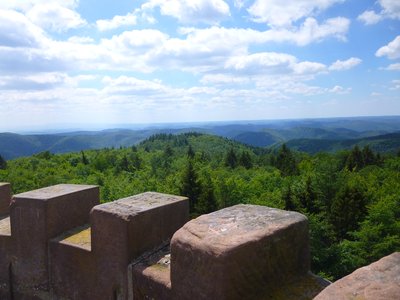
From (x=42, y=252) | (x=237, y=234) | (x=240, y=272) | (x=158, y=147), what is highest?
(x=237, y=234)

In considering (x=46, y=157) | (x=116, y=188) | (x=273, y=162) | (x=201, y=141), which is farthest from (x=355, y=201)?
(x=201, y=141)

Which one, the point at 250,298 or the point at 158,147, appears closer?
the point at 250,298

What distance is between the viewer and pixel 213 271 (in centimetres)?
306

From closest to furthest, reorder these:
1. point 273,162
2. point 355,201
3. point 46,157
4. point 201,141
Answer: point 355,201 < point 273,162 < point 46,157 < point 201,141

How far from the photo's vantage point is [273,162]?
70750 mm

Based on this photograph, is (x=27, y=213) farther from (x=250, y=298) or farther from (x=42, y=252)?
(x=250, y=298)

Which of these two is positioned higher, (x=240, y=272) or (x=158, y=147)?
(x=240, y=272)

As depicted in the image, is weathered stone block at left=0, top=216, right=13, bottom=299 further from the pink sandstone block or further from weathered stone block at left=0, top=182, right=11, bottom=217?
weathered stone block at left=0, top=182, right=11, bottom=217

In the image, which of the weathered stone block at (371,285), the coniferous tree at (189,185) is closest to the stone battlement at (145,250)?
the weathered stone block at (371,285)

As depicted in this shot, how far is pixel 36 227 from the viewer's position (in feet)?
16.5

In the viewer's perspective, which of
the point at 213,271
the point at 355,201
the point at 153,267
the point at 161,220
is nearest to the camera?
the point at 213,271

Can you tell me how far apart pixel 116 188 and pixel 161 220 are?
125 feet

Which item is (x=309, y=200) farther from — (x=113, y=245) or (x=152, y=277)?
(x=152, y=277)

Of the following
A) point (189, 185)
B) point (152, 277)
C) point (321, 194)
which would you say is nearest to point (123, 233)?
point (152, 277)
